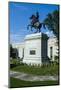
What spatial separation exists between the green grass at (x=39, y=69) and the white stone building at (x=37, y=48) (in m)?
0.08

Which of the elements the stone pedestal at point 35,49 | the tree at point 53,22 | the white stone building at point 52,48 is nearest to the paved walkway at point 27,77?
the stone pedestal at point 35,49

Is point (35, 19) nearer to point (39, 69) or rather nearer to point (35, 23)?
point (35, 23)

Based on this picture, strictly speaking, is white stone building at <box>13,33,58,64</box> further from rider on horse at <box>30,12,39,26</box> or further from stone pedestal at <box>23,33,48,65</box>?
rider on horse at <box>30,12,39,26</box>

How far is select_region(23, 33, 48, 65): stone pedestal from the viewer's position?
3086 mm

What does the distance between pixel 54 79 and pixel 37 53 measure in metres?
0.43

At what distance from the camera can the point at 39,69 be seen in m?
3.12

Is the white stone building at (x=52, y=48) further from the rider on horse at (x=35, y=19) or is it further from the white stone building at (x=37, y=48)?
the rider on horse at (x=35, y=19)

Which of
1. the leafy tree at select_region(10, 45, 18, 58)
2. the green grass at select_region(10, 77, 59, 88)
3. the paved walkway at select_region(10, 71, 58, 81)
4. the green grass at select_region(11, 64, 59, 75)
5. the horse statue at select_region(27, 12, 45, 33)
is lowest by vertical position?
the green grass at select_region(10, 77, 59, 88)

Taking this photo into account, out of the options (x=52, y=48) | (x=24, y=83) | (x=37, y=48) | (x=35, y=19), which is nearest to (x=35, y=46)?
(x=37, y=48)

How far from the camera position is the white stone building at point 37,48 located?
307 cm

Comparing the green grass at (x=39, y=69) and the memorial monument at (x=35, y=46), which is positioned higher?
the memorial monument at (x=35, y=46)

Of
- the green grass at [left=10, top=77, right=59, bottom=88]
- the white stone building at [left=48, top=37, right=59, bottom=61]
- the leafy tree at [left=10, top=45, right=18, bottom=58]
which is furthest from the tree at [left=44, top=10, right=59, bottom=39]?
the green grass at [left=10, top=77, right=59, bottom=88]

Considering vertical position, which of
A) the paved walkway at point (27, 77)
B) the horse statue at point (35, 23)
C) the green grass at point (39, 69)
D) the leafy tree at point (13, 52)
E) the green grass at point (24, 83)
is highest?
the horse statue at point (35, 23)

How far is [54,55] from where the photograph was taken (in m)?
3.18
